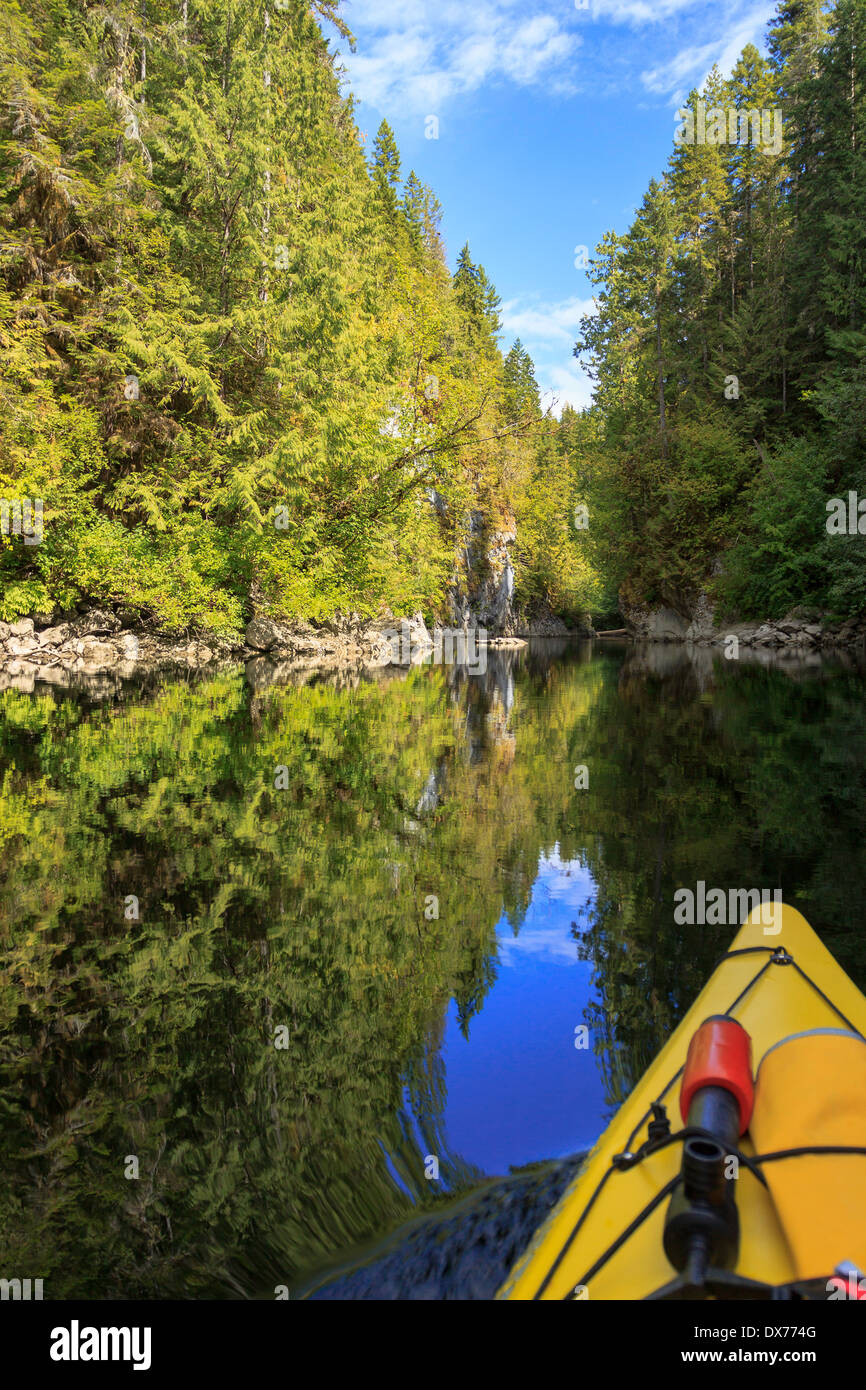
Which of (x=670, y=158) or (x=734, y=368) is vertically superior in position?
(x=670, y=158)

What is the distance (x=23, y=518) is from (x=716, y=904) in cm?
1881

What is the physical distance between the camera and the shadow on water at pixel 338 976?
2.29 meters

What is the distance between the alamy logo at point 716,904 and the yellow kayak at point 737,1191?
7.93 feet

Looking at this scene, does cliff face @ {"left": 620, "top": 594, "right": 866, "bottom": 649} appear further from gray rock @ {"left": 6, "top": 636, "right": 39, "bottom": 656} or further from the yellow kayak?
the yellow kayak

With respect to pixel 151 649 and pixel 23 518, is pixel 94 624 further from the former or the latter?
pixel 23 518

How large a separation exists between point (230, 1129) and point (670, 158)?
172 feet

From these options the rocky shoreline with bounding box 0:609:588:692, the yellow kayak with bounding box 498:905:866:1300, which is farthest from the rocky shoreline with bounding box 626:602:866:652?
the yellow kayak with bounding box 498:905:866:1300

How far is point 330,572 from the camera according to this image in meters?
22.9

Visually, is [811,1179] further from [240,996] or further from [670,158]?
[670,158]

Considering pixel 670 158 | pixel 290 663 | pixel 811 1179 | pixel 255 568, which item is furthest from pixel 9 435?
pixel 670 158

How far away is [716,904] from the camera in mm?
4867
